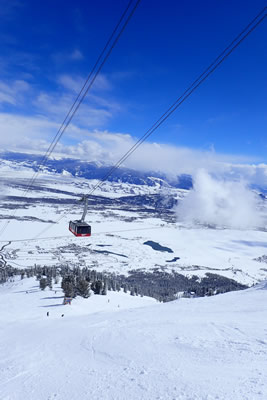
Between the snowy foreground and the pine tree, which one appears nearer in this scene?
the snowy foreground

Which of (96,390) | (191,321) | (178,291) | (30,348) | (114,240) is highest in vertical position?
(96,390)

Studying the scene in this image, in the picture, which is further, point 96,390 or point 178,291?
point 178,291

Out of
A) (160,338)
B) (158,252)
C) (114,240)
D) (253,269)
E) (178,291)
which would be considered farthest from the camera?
(114,240)

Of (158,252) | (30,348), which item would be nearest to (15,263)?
(158,252)

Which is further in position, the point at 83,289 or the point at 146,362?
the point at 83,289

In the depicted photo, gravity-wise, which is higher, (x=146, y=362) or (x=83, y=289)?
(x=146, y=362)

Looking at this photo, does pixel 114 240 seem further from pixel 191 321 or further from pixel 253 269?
pixel 191 321

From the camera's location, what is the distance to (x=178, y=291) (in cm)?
10919

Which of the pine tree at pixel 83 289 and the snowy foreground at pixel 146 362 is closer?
the snowy foreground at pixel 146 362

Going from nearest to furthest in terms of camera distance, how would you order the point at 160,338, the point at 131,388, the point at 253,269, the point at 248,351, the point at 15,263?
1. the point at 131,388
2. the point at 248,351
3. the point at 160,338
4. the point at 15,263
5. the point at 253,269

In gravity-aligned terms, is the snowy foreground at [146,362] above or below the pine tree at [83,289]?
above

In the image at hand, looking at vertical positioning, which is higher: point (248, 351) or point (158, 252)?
point (248, 351)

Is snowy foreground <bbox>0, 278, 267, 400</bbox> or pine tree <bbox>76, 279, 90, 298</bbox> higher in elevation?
snowy foreground <bbox>0, 278, 267, 400</bbox>

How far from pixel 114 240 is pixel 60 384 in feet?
629
